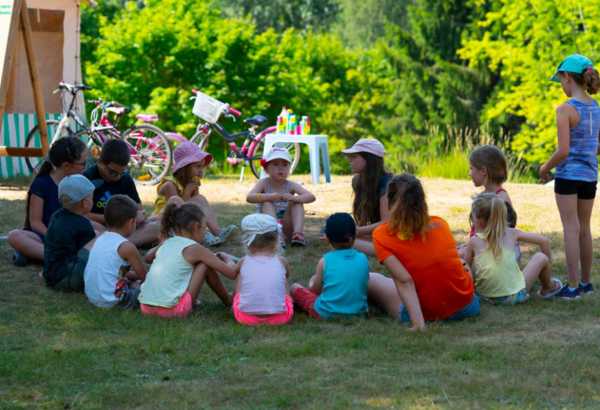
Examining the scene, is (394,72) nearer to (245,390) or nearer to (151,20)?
(151,20)

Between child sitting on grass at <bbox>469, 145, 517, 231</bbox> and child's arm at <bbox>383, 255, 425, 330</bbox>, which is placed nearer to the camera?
child's arm at <bbox>383, 255, 425, 330</bbox>

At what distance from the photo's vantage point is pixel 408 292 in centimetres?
541

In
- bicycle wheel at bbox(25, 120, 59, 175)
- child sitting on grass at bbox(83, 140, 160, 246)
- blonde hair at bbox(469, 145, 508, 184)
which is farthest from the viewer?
bicycle wheel at bbox(25, 120, 59, 175)

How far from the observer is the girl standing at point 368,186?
291 inches

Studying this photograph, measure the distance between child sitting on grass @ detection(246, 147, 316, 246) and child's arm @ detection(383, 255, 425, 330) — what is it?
264cm

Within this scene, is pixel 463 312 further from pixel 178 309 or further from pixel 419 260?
pixel 178 309

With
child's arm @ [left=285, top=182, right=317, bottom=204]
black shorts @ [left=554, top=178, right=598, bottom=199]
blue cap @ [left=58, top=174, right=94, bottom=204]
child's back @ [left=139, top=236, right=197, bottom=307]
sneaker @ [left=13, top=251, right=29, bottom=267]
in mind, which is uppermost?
black shorts @ [left=554, top=178, right=598, bottom=199]

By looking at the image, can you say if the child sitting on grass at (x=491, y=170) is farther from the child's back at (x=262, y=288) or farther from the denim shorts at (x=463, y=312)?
the child's back at (x=262, y=288)

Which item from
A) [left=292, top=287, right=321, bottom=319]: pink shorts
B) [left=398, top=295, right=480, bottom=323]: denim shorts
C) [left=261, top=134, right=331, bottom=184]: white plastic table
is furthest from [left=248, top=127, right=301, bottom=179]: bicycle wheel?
[left=398, top=295, right=480, bottom=323]: denim shorts

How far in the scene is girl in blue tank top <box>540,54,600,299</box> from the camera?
607cm

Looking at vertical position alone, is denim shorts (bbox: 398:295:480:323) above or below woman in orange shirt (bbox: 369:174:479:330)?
below

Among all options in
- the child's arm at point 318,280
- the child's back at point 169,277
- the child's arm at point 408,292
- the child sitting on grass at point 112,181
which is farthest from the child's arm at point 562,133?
the child sitting on grass at point 112,181

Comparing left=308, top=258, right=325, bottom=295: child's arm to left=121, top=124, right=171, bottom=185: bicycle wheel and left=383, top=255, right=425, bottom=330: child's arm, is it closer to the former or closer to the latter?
left=383, top=255, right=425, bottom=330: child's arm

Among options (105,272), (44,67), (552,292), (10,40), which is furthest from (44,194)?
(44,67)
